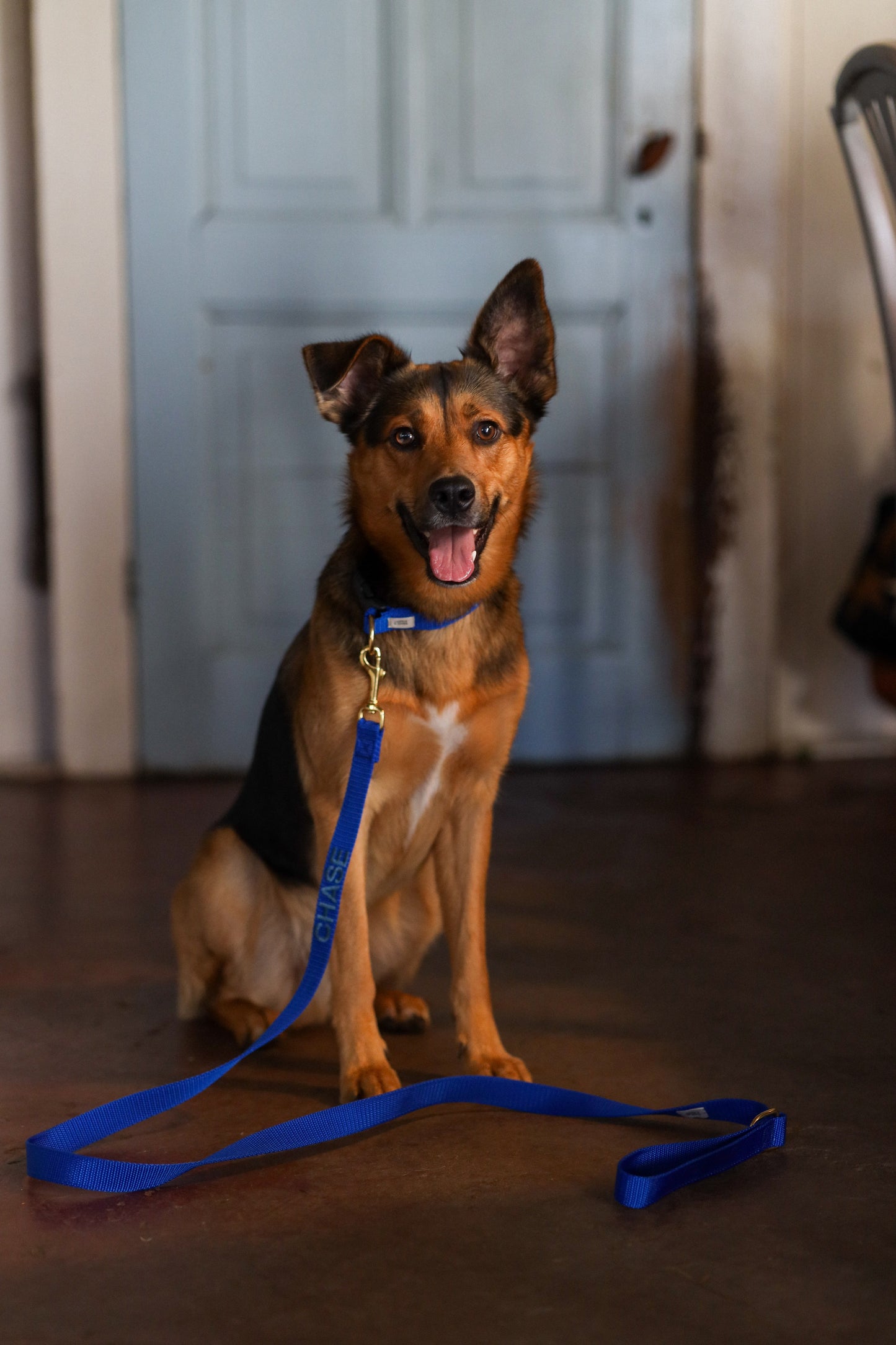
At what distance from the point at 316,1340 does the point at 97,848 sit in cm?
201

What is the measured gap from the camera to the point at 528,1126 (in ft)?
5.43

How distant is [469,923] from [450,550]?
0.53m

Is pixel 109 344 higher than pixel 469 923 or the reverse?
higher

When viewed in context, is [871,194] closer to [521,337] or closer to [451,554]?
[521,337]

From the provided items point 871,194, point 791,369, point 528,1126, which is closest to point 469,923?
point 528,1126

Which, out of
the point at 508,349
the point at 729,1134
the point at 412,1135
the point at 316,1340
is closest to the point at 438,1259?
the point at 316,1340

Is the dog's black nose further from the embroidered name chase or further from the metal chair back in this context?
the metal chair back

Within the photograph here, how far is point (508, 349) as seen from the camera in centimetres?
190

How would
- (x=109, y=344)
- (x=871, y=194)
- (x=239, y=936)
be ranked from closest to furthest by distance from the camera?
(x=239, y=936), (x=871, y=194), (x=109, y=344)

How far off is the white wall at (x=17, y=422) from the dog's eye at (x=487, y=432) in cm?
240

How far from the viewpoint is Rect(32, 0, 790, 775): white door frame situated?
3510 mm

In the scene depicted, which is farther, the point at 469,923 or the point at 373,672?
the point at 469,923

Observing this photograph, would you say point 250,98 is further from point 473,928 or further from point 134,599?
point 473,928

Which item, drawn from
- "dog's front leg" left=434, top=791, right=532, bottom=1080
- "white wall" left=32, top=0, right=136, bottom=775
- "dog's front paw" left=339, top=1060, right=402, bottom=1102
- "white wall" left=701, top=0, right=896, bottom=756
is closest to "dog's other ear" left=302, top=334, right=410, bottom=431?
"dog's front leg" left=434, top=791, right=532, bottom=1080
